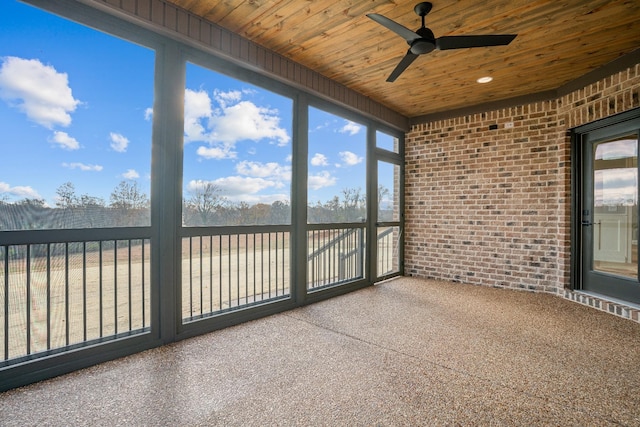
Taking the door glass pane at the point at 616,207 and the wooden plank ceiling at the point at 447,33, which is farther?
the door glass pane at the point at 616,207

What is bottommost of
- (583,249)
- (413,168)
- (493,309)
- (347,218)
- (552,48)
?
(493,309)

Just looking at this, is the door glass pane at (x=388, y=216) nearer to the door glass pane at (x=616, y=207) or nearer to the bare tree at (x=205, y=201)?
the door glass pane at (x=616, y=207)

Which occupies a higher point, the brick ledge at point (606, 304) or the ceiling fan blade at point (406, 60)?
the ceiling fan blade at point (406, 60)

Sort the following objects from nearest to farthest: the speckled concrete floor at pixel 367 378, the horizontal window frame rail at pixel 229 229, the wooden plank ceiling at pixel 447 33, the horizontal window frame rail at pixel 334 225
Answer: the speckled concrete floor at pixel 367 378
the wooden plank ceiling at pixel 447 33
the horizontal window frame rail at pixel 229 229
the horizontal window frame rail at pixel 334 225

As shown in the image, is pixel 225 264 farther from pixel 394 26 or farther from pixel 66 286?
pixel 394 26

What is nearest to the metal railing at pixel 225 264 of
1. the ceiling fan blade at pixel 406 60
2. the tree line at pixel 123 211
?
the tree line at pixel 123 211

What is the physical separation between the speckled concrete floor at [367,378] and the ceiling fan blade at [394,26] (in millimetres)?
2454

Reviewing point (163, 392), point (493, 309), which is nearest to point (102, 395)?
point (163, 392)

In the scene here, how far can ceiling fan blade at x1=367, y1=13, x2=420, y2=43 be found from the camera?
90.0 inches

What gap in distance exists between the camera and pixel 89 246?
2504mm

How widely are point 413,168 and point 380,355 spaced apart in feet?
12.3

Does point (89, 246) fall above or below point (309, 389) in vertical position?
above

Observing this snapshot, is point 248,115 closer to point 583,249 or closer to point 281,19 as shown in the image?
point 281,19

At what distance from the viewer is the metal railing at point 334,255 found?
171 inches
